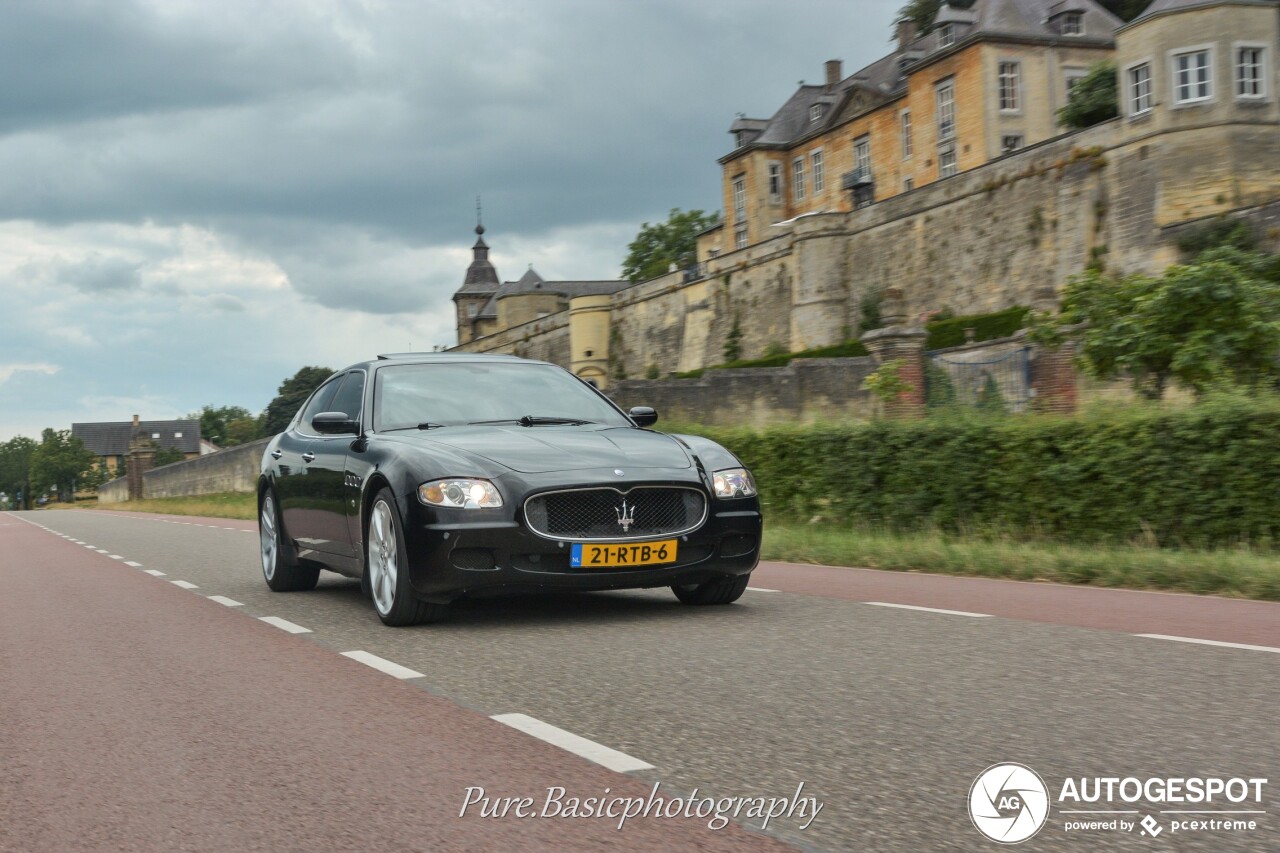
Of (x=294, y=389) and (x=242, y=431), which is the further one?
(x=242, y=431)

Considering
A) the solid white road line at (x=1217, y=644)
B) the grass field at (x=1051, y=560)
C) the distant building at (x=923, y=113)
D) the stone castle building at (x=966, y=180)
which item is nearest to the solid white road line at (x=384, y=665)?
the solid white road line at (x=1217, y=644)

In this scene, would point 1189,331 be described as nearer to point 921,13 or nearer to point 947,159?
point 947,159

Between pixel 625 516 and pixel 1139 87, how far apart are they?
4190 centimetres

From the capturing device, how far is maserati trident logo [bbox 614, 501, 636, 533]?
7.70m

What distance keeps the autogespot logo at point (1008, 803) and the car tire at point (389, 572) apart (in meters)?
4.39

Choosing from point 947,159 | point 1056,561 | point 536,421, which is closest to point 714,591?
point 536,421

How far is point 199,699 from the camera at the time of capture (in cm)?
600

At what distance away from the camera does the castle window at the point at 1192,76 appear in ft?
141

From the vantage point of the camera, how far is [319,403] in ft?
35.7

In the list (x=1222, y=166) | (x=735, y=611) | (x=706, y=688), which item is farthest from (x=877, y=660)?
(x=1222, y=166)

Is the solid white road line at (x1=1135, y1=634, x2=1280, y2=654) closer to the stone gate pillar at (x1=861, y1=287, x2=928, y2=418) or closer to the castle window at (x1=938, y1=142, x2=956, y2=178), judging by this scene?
the stone gate pillar at (x1=861, y1=287, x2=928, y2=418)

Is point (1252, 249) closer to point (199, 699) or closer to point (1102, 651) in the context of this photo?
point (1102, 651)

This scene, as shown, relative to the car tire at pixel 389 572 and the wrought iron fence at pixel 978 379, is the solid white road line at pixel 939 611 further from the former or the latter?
the wrought iron fence at pixel 978 379

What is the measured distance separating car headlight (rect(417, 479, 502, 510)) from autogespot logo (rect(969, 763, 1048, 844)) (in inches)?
156
